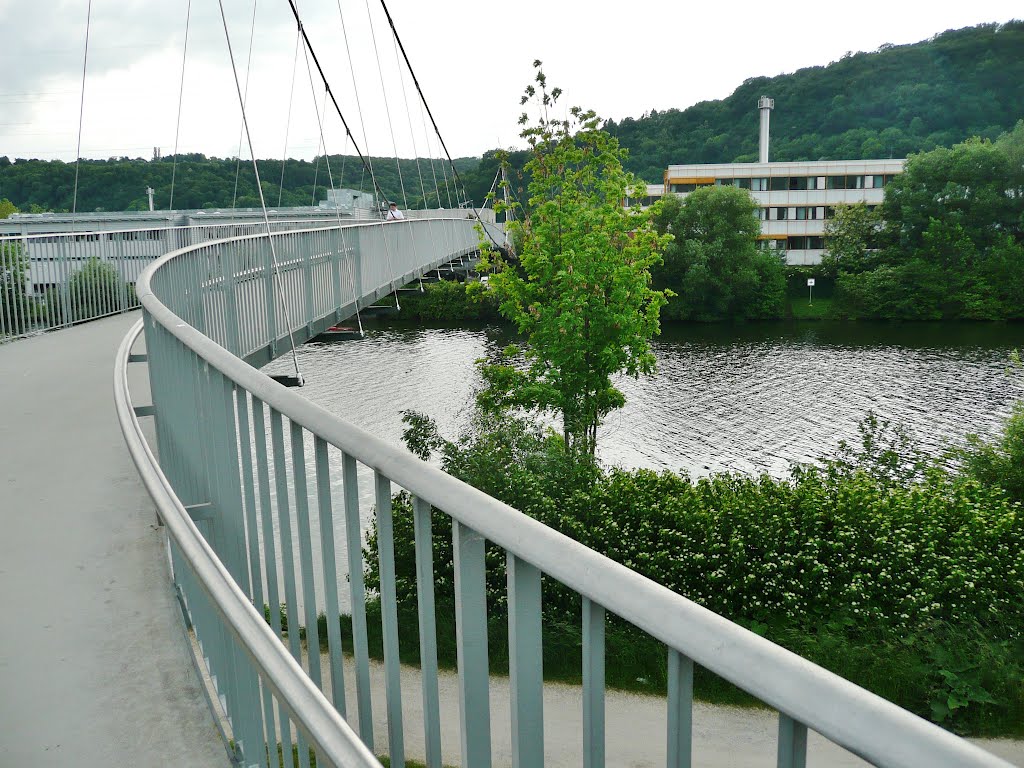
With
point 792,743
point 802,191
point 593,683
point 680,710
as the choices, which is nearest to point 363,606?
point 593,683

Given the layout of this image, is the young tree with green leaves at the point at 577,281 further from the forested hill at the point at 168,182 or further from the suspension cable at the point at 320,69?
the forested hill at the point at 168,182

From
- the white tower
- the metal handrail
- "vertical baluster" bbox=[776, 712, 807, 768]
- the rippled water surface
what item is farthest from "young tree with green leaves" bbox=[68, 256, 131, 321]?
the white tower

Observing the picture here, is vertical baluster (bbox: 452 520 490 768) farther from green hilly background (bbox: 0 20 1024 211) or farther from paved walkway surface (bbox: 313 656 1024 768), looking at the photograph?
green hilly background (bbox: 0 20 1024 211)

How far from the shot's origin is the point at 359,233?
1473 cm

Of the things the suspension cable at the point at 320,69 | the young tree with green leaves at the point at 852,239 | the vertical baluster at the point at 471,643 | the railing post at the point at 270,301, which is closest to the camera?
the vertical baluster at the point at 471,643

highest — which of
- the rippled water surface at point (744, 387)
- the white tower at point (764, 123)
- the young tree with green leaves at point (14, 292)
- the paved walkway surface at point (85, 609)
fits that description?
the white tower at point (764, 123)

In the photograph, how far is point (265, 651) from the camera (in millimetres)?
1562

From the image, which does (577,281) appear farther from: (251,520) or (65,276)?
(251,520)

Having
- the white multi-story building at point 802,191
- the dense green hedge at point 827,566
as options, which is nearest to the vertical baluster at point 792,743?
the dense green hedge at point 827,566

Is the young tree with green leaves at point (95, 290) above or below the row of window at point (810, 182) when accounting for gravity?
below

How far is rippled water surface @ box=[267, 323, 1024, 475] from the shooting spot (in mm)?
28188

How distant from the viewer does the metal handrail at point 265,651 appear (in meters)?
1.25

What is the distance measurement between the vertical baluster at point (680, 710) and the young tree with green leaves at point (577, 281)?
20.0m

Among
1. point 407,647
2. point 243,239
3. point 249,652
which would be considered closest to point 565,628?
point 407,647
